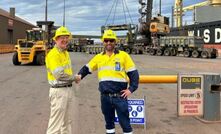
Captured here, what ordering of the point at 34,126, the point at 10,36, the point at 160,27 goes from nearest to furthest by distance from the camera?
the point at 34,126
the point at 160,27
the point at 10,36

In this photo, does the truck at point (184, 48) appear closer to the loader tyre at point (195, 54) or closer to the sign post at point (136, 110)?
the loader tyre at point (195, 54)

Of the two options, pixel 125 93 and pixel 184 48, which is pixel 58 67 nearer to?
pixel 125 93

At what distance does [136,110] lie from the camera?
8328 mm

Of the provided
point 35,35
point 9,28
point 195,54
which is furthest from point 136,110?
point 9,28

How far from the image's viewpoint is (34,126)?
8.68 m

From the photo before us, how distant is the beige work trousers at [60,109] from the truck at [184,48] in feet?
139

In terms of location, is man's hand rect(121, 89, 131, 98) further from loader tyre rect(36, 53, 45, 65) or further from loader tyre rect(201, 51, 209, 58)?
loader tyre rect(201, 51, 209, 58)

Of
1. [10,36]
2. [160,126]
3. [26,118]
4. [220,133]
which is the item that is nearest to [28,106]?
[26,118]

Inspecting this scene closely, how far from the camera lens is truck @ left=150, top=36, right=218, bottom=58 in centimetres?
4809

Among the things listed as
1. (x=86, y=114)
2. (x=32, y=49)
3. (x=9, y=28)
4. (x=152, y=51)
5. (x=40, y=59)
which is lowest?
(x=86, y=114)

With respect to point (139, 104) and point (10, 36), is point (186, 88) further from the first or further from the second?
point (10, 36)

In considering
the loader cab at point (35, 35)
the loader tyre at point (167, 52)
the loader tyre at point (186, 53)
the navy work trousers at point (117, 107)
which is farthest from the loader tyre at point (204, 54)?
the navy work trousers at point (117, 107)

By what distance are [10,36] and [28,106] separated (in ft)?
→ 251

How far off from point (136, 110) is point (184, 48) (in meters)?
43.5
